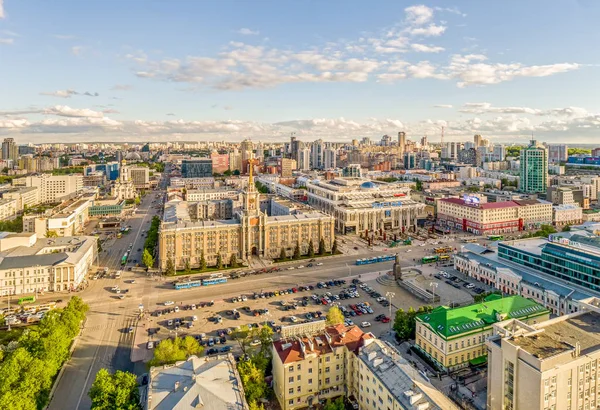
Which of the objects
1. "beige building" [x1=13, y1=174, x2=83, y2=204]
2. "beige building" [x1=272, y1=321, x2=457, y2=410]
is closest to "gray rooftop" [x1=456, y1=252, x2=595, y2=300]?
"beige building" [x1=272, y1=321, x2=457, y2=410]

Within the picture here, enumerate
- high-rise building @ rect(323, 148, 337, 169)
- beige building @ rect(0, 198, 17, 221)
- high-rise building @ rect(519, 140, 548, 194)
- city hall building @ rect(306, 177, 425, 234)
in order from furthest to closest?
high-rise building @ rect(323, 148, 337, 169), high-rise building @ rect(519, 140, 548, 194), beige building @ rect(0, 198, 17, 221), city hall building @ rect(306, 177, 425, 234)

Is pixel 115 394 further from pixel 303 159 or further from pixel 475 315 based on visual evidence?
pixel 303 159

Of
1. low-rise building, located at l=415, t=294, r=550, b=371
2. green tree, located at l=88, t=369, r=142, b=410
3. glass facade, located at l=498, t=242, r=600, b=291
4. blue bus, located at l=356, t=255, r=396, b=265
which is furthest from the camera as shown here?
blue bus, located at l=356, t=255, r=396, b=265

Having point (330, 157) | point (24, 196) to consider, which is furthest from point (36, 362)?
point (330, 157)

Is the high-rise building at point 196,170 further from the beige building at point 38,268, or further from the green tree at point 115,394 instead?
the green tree at point 115,394

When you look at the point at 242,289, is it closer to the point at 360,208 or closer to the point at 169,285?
the point at 169,285

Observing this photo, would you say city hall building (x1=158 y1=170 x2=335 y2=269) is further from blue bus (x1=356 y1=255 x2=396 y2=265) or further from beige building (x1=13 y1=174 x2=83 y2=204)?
beige building (x1=13 y1=174 x2=83 y2=204)
